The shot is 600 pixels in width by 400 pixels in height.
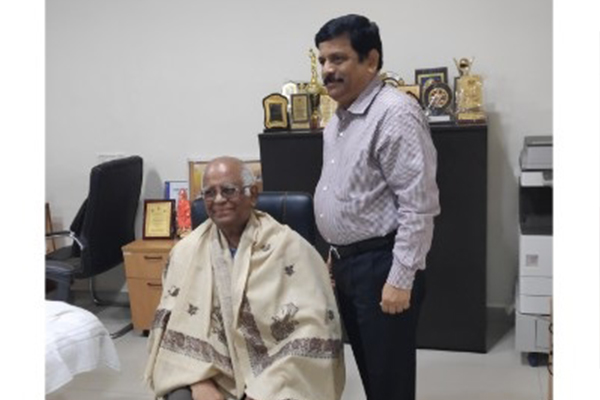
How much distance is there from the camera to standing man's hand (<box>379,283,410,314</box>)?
196 centimetres

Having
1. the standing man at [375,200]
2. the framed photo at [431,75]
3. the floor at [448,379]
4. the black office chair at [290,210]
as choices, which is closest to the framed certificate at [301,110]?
the framed photo at [431,75]

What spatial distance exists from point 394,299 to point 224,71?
267 cm

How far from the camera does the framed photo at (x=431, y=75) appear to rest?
12.3 feet

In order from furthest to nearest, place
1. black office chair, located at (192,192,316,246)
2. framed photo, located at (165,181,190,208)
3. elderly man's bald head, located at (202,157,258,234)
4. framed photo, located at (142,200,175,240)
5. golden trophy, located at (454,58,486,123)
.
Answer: framed photo, located at (165,181,190,208) < framed photo, located at (142,200,175,240) < golden trophy, located at (454,58,486,123) < black office chair, located at (192,192,316,246) < elderly man's bald head, located at (202,157,258,234)

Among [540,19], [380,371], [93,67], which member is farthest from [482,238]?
[93,67]

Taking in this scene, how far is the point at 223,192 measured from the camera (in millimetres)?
2129

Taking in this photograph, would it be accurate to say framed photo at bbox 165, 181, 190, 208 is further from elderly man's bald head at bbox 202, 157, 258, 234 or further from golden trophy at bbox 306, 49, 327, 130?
elderly man's bald head at bbox 202, 157, 258, 234

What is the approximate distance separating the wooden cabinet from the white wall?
0.60 meters

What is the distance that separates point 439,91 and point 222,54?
1414mm

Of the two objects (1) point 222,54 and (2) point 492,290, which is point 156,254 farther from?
(2) point 492,290

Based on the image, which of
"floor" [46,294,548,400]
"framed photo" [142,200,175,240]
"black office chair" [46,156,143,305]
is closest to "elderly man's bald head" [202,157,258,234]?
"floor" [46,294,548,400]

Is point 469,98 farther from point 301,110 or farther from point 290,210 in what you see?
point 290,210

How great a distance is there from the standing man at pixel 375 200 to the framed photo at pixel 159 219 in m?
2.26

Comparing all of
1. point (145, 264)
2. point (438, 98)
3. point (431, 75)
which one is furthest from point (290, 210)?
point (145, 264)
